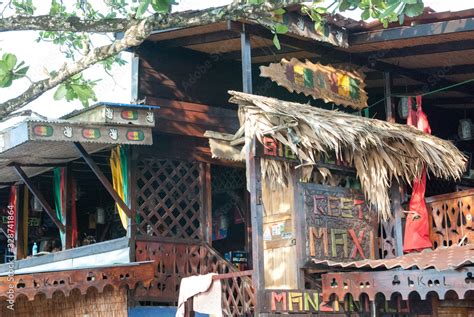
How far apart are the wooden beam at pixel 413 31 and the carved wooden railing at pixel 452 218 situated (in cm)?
194

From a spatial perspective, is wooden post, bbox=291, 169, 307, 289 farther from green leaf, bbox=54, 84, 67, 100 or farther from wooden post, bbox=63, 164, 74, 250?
wooden post, bbox=63, 164, 74, 250

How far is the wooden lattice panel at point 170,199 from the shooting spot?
1141 centimetres

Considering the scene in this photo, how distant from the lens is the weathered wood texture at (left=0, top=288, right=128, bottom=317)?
10875 mm

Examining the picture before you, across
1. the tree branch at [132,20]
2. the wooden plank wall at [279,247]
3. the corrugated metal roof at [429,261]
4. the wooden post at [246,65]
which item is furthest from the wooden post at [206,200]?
the tree branch at [132,20]

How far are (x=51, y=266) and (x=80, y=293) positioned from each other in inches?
64.5

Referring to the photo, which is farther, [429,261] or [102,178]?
[102,178]

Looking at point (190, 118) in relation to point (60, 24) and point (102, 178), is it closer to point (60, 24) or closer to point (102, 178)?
point (102, 178)

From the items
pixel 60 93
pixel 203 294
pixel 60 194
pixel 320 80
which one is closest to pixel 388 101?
pixel 320 80

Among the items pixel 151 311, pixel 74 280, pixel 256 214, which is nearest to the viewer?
pixel 256 214

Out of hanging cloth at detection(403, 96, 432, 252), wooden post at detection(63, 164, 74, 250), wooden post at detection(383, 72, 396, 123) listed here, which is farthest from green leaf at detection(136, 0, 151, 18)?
wooden post at detection(63, 164, 74, 250)

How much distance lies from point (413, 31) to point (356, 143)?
1.69 m

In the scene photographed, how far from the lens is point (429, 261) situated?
8.74 m

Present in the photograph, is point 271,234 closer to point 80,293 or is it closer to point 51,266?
point 80,293

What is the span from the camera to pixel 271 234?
9.92 meters
